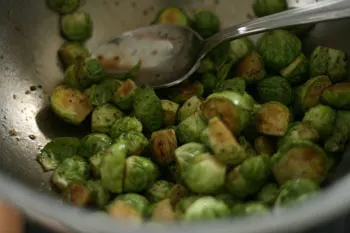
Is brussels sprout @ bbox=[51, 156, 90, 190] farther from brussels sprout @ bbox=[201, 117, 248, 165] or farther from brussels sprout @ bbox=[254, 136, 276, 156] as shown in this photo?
brussels sprout @ bbox=[254, 136, 276, 156]

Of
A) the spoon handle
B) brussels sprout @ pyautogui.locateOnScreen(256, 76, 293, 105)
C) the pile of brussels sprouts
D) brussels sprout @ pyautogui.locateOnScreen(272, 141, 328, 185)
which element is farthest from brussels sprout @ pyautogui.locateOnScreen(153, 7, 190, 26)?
brussels sprout @ pyautogui.locateOnScreen(272, 141, 328, 185)

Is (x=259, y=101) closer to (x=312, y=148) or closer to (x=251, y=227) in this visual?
(x=312, y=148)

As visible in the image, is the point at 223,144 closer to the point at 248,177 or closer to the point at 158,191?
the point at 248,177

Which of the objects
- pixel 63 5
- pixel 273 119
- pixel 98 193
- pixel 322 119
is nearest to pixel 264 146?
pixel 273 119

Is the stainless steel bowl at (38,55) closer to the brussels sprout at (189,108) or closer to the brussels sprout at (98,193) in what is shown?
the brussels sprout at (98,193)

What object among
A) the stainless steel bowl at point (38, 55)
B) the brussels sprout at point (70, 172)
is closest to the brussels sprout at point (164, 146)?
the brussels sprout at point (70, 172)

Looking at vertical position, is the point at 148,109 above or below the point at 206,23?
below

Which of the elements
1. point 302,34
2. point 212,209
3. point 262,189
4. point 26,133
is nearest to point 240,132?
point 262,189
